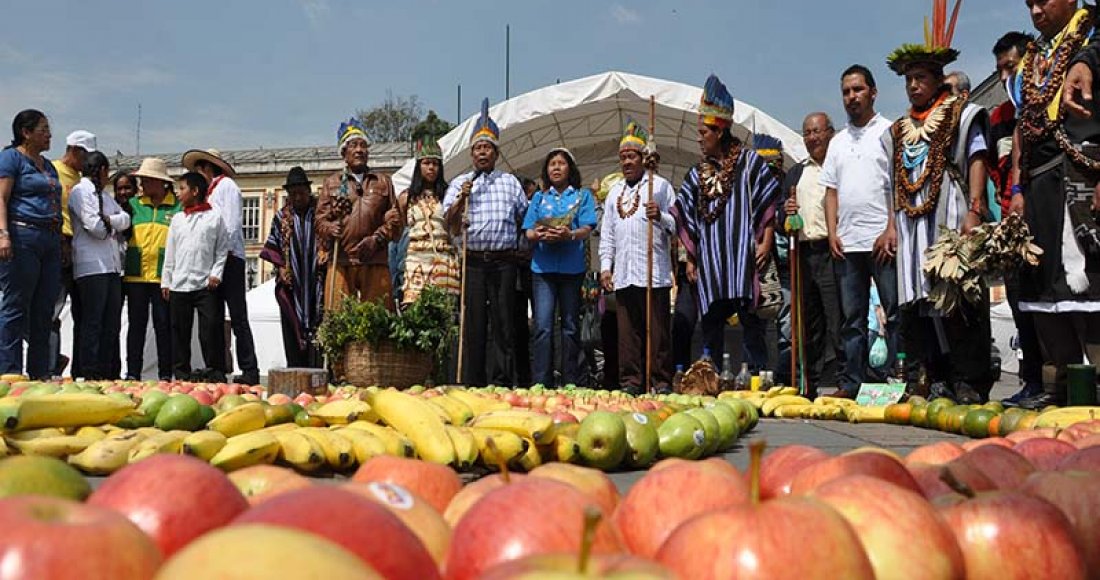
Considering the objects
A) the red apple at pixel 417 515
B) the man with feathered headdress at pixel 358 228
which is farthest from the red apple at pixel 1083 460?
the man with feathered headdress at pixel 358 228

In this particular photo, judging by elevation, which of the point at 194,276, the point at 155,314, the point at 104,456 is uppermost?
the point at 194,276

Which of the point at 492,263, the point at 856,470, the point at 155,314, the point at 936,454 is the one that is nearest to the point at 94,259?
the point at 155,314

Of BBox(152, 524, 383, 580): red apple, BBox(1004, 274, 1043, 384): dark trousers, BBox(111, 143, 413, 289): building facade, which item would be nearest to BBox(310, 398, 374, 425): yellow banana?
BBox(152, 524, 383, 580): red apple

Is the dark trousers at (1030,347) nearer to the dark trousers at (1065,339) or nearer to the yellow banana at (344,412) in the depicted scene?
the dark trousers at (1065,339)

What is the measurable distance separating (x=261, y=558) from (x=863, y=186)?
670 centimetres

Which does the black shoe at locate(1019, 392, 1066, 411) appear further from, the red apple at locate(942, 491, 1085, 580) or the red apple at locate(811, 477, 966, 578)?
the red apple at locate(811, 477, 966, 578)

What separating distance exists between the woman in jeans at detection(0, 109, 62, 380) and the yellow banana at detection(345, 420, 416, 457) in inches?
209

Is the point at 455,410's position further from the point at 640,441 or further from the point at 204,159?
the point at 204,159

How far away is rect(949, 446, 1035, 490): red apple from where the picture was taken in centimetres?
181

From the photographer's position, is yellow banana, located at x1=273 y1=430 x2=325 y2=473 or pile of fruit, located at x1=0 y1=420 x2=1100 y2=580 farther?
yellow banana, located at x1=273 y1=430 x2=325 y2=473

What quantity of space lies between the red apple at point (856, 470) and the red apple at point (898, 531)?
31 cm

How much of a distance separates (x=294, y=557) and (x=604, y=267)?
792 cm

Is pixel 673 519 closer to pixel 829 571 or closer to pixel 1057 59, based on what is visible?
pixel 829 571

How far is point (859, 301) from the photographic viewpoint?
6.89 metres
